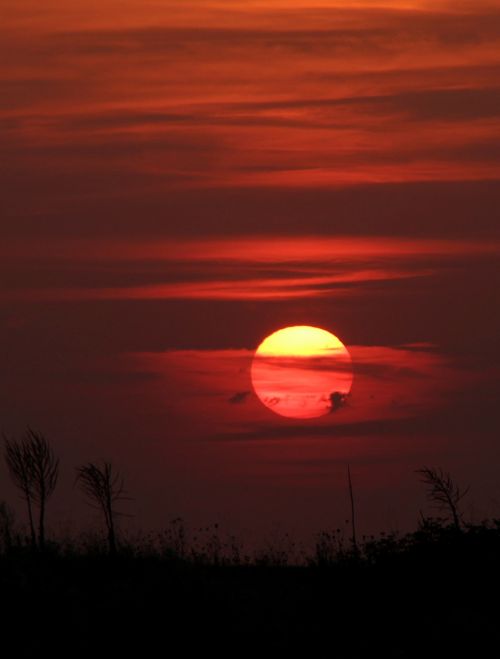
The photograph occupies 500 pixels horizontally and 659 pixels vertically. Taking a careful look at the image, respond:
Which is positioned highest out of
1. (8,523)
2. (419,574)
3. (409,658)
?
(8,523)

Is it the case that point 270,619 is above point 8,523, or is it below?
below

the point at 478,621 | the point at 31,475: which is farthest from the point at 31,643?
the point at 31,475

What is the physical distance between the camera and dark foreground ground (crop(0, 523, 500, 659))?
20.5m

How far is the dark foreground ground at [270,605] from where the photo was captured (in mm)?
20531

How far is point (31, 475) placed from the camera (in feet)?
96.6

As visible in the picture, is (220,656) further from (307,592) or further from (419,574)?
(419,574)

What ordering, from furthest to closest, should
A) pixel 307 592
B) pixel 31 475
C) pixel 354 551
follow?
pixel 31 475 → pixel 354 551 → pixel 307 592

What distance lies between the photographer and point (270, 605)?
21953 millimetres

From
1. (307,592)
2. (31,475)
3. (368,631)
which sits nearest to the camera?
(368,631)

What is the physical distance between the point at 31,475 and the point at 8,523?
115 cm

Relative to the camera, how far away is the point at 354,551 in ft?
85.6

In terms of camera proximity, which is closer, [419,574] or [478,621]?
[478,621]

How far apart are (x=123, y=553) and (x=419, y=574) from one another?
5984 millimetres

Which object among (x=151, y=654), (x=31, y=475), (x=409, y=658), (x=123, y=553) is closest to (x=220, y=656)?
(x=151, y=654)
